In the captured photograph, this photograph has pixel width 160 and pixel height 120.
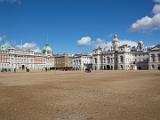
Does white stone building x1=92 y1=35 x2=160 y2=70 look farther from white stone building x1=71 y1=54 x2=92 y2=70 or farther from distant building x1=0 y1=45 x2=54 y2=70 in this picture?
distant building x1=0 y1=45 x2=54 y2=70

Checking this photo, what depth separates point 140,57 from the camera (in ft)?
469

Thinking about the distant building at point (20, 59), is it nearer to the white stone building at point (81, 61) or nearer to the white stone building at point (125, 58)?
the white stone building at point (81, 61)

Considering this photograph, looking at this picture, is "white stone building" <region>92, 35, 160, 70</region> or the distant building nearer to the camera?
"white stone building" <region>92, 35, 160, 70</region>

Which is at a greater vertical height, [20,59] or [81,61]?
[20,59]

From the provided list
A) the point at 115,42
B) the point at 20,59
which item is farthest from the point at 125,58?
the point at 20,59

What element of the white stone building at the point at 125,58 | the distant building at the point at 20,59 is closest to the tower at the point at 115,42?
the white stone building at the point at 125,58

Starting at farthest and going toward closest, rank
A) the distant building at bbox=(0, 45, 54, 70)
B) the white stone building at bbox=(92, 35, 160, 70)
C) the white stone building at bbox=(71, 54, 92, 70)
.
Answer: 1. the white stone building at bbox=(71, 54, 92, 70)
2. the distant building at bbox=(0, 45, 54, 70)
3. the white stone building at bbox=(92, 35, 160, 70)

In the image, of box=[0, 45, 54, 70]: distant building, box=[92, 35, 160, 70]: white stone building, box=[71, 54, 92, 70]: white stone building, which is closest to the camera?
box=[92, 35, 160, 70]: white stone building

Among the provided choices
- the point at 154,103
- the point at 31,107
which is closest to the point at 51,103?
the point at 31,107

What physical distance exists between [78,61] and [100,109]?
557 feet

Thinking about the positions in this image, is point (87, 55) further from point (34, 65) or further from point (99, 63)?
point (34, 65)

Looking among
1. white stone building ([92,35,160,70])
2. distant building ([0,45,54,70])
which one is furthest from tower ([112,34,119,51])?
distant building ([0,45,54,70])

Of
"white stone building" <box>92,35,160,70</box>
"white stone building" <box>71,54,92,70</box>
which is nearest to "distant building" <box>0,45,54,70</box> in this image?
"white stone building" <box>71,54,92,70</box>

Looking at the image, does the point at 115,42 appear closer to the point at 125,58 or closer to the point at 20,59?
the point at 125,58
